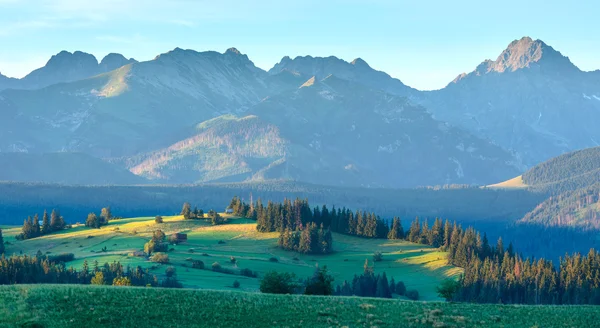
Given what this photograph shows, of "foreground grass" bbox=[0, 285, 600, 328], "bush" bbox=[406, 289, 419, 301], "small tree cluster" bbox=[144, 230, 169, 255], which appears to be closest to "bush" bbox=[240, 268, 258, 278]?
"small tree cluster" bbox=[144, 230, 169, 255]

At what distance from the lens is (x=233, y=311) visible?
69.0 m

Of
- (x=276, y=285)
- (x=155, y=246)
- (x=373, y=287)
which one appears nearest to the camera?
(x=276, y=285)

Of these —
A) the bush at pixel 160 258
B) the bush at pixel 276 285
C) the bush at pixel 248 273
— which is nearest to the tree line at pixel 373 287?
the bush at pixel 248 273

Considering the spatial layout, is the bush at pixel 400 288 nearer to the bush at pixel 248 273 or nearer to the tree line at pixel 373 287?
the tree line at pixel 373 287

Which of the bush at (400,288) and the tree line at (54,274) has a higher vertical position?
the tree line at (54,274)

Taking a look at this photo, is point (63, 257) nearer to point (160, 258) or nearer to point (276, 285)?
point (160, 258)

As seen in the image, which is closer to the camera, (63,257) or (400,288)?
(400,288)

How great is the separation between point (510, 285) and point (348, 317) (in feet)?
340

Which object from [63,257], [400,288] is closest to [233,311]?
[400,288]

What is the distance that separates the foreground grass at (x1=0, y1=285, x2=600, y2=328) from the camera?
63.9 m

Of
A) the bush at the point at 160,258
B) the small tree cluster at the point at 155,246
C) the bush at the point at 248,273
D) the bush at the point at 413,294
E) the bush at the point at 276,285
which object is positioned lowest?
the bush at the point at 413,294

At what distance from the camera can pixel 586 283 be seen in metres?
162

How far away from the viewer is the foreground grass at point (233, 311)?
63906 mm

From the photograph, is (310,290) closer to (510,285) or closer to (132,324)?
(132,324)
